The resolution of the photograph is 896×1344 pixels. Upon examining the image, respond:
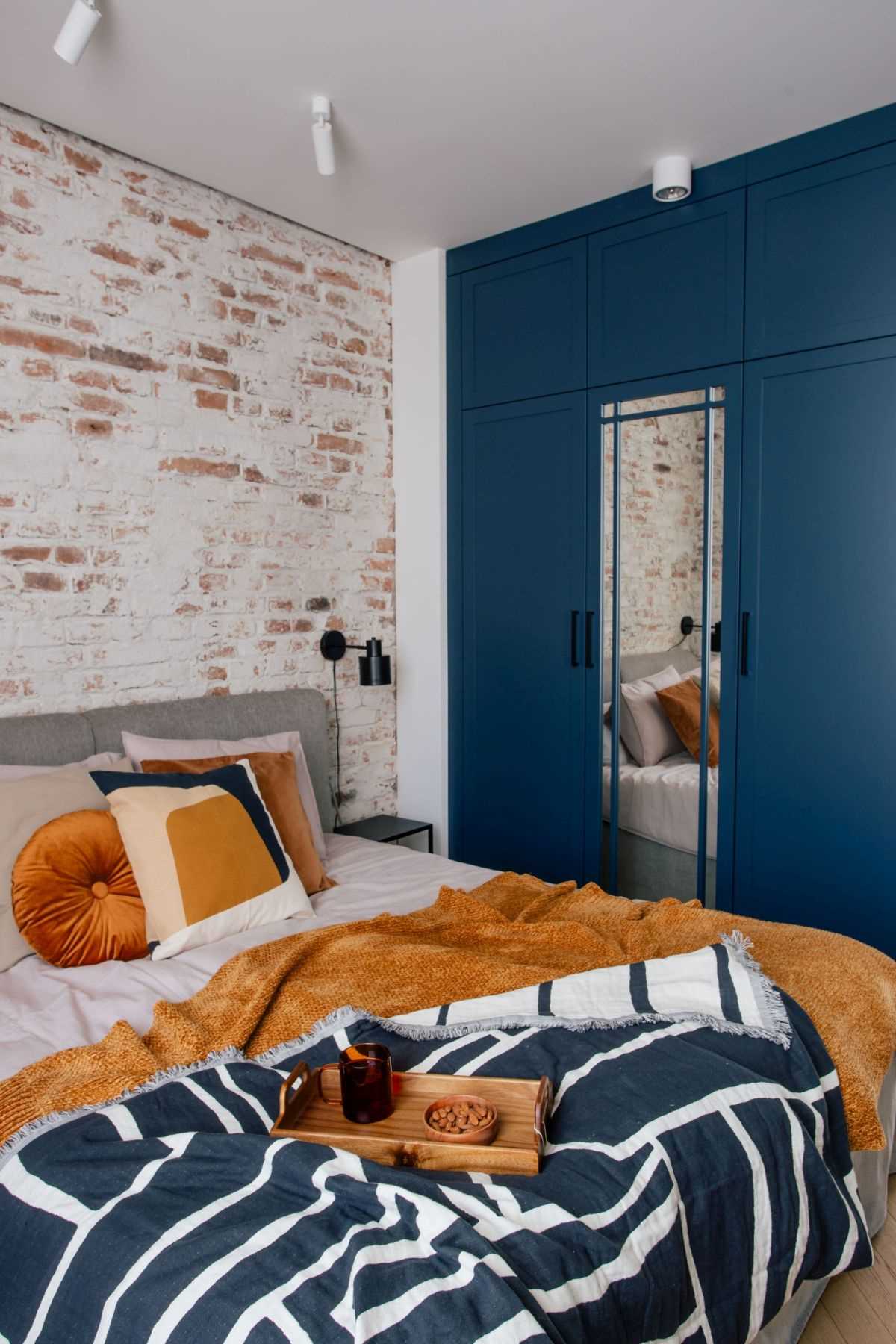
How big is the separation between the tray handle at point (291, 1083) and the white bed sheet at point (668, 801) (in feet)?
6.43

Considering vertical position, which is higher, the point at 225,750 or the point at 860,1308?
the point at 225,750

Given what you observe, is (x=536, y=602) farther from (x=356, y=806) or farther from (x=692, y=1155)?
(x=692, y=1155)

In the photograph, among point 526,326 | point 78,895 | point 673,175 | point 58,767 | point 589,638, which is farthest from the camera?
point 526,326

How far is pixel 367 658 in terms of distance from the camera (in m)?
3.60

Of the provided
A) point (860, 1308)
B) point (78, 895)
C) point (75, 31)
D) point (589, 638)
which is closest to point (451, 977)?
point (78, 895)

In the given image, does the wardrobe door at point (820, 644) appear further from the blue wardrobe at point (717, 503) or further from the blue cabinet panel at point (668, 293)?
the blue cabinet panel at point (668, 293)

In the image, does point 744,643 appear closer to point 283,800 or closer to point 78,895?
point 283,800

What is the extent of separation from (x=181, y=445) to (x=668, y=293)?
5.59ft

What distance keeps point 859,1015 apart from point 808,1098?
0.35 m

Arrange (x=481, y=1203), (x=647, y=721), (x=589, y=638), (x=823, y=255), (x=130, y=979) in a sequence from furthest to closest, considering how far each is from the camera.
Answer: (x=589, y=638), (x=647, y=721), (x=823, y=255), (x=130, y=979), (x=481, y=1203)

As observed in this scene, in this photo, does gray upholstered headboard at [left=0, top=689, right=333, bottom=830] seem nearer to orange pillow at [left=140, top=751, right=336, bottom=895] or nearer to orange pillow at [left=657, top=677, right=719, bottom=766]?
orange pillow at [left=140, top=751, right=336, bottom=895]

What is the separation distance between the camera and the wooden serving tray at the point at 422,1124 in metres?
1.30

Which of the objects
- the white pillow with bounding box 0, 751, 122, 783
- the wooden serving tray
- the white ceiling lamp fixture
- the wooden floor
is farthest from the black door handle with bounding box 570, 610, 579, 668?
the wooden serving tray

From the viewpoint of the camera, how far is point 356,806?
3859 mm
